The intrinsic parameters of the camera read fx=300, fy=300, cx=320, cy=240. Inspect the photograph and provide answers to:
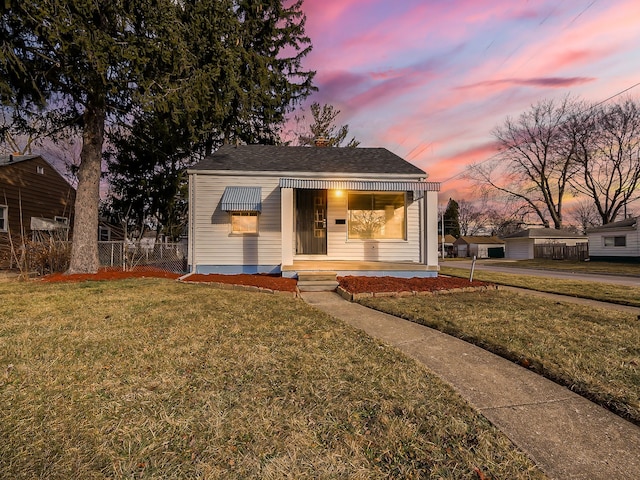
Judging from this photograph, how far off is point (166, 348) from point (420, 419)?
2.70m

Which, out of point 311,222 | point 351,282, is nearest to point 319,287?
point 351,282

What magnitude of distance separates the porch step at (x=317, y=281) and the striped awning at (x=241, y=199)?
2967 millimetres

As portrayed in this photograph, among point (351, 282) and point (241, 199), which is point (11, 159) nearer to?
point (241, 199)

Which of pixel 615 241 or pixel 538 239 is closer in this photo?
pixel 615 241

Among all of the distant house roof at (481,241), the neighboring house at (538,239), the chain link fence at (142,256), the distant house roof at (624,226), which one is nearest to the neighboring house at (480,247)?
the distant house roof at (481,241)

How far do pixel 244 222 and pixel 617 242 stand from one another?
28899 millimetres

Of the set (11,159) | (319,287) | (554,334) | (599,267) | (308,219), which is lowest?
(599,267)

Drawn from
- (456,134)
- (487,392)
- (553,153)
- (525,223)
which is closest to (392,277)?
(487,392)

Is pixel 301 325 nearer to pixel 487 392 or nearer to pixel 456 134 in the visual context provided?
pixel 487 392

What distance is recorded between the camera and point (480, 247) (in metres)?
49.0

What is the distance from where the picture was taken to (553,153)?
34156mm

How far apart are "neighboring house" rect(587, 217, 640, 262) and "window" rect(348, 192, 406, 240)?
2291 cm

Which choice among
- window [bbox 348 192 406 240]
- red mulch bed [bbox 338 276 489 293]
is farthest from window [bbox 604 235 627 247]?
red mulch bed [bbox 338 276 489 293]

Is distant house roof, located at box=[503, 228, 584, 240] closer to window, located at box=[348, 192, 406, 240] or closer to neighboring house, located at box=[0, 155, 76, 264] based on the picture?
window, located at box=[348, 192, 406, 240]
